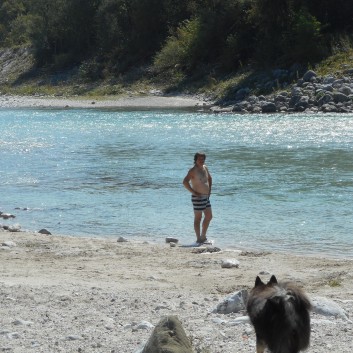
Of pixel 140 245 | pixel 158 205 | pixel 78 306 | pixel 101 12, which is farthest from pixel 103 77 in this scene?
pixel 78 306

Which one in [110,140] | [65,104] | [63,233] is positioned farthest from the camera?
[65,104]

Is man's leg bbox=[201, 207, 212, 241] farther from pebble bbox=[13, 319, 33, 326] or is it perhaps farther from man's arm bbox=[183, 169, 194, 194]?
pebble bbox=[13, 319, 33, 326]

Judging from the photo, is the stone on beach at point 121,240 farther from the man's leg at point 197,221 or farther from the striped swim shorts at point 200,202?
the striped swim shorts at point 200,202

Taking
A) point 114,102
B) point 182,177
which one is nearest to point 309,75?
point 114,102

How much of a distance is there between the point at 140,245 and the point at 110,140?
63.3 feet

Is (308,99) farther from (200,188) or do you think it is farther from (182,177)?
(200,188)

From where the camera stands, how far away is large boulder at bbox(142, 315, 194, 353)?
6262 millimetres

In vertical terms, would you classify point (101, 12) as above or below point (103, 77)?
above

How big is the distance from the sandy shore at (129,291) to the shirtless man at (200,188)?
64cm

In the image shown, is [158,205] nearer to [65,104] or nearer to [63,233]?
[63,233]

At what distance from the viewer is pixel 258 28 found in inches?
2147

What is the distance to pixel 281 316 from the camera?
17.3ft

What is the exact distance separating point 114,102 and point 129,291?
43.3 metres

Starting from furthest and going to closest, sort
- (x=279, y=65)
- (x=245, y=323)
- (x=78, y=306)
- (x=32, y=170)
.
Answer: (x=279, y=65)
(x=32, y=170)
(x=78, y=306)
(x=245, y=323)
